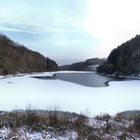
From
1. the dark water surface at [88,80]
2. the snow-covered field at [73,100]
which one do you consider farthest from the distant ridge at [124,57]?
the snow-covered field at [73,100]

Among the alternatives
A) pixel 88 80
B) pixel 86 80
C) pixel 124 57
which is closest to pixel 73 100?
pixel 86 80

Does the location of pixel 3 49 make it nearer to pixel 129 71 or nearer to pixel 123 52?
pixel 129 71

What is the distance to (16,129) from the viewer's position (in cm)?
719

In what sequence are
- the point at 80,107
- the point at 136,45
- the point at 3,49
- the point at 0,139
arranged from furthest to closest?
the point at 136,45 → the point at 3,49 → the point at 80,107 → the point at 0,139

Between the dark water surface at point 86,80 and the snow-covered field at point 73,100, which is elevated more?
the snow-covered field at point 73,100

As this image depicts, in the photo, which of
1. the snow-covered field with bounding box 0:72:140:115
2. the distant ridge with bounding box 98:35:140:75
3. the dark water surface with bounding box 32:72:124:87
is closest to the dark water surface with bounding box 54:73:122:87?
the dark water surface with bounding box 32:72:124:87

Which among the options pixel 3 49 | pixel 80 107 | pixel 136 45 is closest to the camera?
pixel 80 107

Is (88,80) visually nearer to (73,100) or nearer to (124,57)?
(73,100)

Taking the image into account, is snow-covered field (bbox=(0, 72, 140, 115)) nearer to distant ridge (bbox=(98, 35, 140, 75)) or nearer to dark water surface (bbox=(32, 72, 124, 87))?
dark water surface (bbox=(32, 72, 124, 87))

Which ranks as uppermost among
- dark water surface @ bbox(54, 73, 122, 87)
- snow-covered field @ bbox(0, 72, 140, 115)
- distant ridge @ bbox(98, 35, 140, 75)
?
distant ridge @ bbox(98, 35, 140, 75)

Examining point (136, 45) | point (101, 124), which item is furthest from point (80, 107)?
point (136, 45)

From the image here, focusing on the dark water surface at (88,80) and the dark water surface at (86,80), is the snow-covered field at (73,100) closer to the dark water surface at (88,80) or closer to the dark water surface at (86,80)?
the dark water surface at (86,80)

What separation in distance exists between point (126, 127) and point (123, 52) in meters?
138

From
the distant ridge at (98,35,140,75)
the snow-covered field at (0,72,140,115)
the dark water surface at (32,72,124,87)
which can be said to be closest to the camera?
the snow-covered field at (0,72,140,115)
